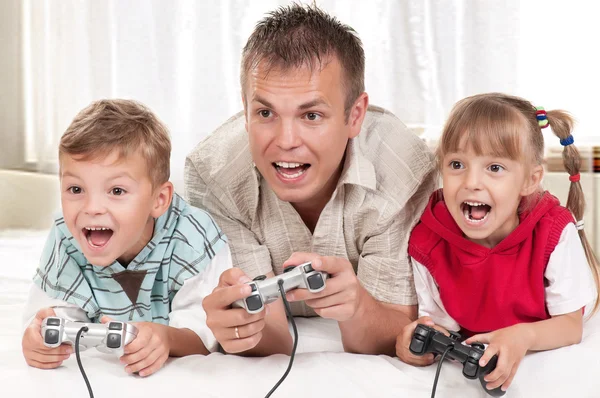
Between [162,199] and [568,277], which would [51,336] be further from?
[568,277]

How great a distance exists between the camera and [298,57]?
4.30 feet

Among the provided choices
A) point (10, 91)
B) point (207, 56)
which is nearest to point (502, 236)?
point (207, 56)

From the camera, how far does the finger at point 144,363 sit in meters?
1.11

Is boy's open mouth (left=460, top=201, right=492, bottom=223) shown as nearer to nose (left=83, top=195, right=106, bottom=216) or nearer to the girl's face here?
the girl's face

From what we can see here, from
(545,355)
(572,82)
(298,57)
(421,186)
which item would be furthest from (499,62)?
(545,355)

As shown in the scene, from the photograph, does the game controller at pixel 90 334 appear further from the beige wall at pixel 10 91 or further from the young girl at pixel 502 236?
the beige wall at pixel 10 91

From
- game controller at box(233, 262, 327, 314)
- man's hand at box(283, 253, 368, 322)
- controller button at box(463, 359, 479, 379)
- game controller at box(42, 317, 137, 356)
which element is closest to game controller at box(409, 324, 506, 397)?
controller button at box(463, 359, 479, 379)

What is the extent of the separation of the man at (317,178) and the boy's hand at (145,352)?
0.36ft

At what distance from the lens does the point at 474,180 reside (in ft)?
4.14

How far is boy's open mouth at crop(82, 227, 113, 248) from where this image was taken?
4.05 ft

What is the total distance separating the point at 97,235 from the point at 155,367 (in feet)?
0.89

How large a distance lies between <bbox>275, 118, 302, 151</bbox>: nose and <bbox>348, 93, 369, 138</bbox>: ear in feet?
0.50

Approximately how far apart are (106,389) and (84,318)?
28 cm

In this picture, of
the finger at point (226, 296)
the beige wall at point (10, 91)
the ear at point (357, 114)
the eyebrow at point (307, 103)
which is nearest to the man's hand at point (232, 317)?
the finger at point (226, 296)
